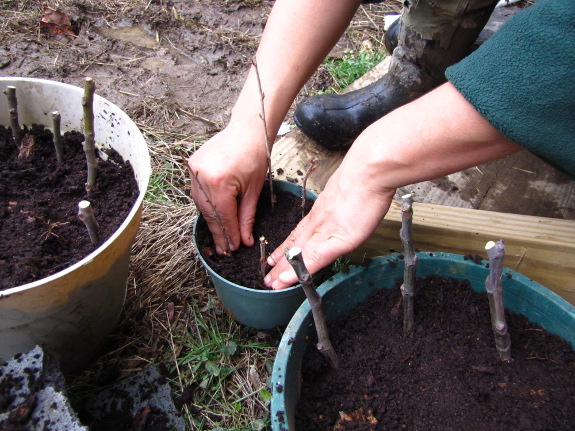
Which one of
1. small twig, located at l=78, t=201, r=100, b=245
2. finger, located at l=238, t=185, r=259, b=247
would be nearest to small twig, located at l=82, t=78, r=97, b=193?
small twig, located at l=78, t=201, r=100, b=245

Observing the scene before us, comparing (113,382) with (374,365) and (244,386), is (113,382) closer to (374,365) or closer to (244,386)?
(244,386)

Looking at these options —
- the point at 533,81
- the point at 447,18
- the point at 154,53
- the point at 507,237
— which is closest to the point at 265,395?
the point at 507,237

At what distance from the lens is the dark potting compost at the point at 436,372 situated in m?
1.07

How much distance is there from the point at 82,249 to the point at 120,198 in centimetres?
19

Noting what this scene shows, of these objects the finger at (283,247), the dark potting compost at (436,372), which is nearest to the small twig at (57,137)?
the finger at (283,247)

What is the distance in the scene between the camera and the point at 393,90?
206 cm

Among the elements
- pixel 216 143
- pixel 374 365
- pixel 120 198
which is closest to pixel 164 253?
pixel 120 198

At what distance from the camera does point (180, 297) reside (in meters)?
1.63

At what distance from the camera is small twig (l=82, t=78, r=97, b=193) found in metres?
1.18

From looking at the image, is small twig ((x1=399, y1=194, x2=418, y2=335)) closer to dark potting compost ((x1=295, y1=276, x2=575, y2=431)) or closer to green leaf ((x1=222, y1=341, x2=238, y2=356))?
dark potting compost ((x1=295, y1=276, x2=575, y2=431))

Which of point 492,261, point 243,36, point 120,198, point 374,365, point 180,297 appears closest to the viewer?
point 492,261

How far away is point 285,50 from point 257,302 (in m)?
0.75

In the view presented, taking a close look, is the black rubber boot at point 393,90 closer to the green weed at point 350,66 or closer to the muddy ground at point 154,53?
the green weed at point 350,66

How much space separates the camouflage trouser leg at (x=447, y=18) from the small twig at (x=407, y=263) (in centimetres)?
117
